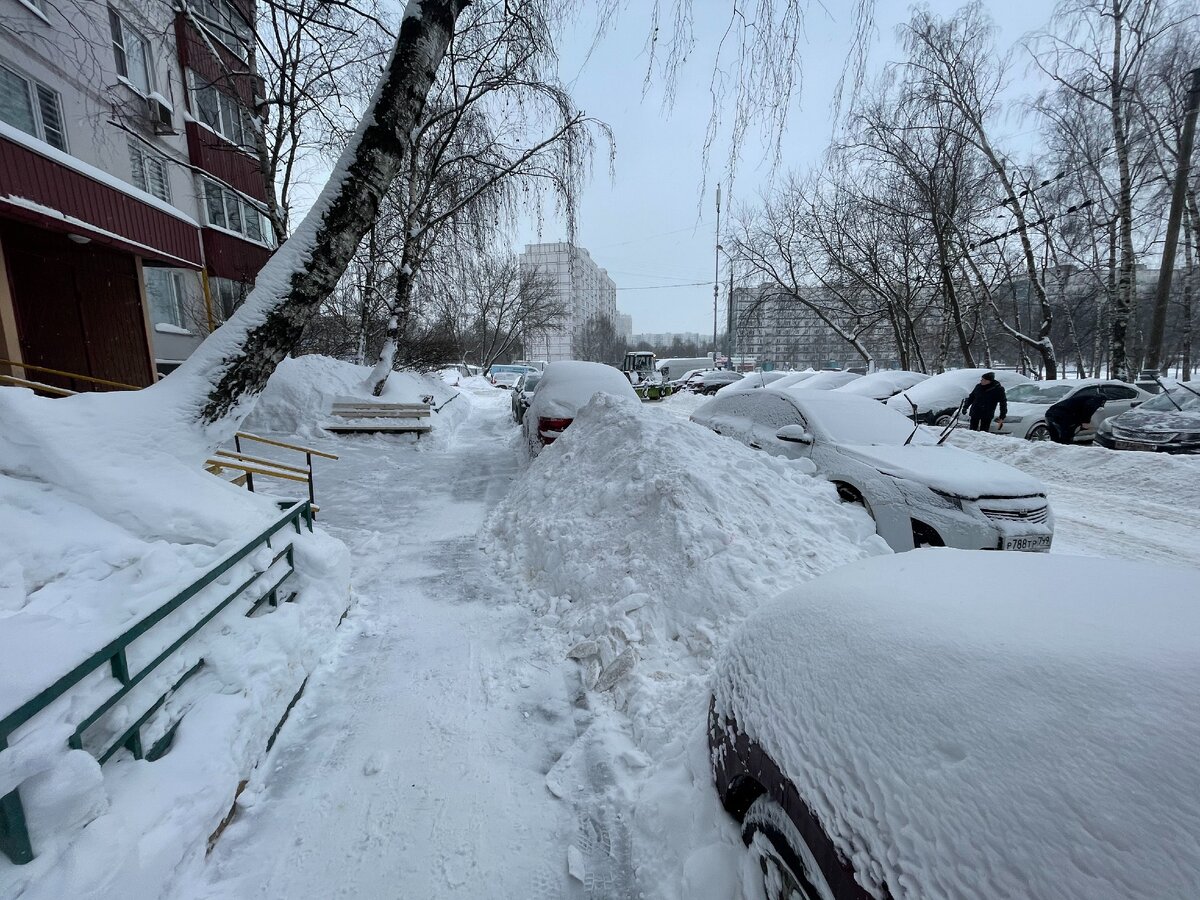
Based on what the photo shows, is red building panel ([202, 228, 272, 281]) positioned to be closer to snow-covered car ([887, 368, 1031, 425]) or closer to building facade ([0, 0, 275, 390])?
building facade ([0, 0, 275, 390])

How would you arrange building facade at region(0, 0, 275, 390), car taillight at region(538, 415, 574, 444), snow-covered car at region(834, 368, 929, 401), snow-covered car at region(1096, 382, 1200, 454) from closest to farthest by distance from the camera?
1. building facade at region(0, 0, 275, 390)
2. car taillight at region(538, 415, 574, 444)
3. snow-covered car at region(1096, 382, 1200, 454)
4. snow-covered car at region(834, 368, 929, 401)

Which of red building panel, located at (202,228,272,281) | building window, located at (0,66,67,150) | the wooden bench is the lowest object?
the wooden bench

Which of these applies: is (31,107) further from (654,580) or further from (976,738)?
(976,738)

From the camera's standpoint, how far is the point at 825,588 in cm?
196

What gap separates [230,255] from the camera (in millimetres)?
13391

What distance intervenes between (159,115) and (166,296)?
13.4 ft

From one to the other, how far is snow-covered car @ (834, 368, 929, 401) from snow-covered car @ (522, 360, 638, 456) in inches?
403

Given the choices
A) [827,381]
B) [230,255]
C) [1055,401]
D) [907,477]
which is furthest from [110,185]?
[827,381]

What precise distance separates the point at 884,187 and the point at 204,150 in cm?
2162

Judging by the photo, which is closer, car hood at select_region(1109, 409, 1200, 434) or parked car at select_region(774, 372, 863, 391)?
car hood at select_region(1109, 409, 1200, 434)

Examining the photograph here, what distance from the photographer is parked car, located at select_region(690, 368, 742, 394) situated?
30672 millimetres

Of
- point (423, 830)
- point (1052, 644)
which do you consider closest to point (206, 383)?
point (423, 830)

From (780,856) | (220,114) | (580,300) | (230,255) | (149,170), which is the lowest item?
(780,856)

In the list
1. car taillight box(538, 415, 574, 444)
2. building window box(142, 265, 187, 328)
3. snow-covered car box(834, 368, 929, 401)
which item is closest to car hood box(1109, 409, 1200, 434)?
snow-covered car box(834, 368, 929, 401)
